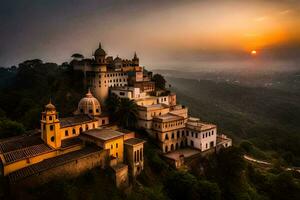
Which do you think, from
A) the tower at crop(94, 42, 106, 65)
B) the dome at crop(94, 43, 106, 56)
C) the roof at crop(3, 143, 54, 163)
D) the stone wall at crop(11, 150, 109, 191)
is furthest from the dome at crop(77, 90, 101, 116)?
the dome at crop(94, 43, 106, 56)

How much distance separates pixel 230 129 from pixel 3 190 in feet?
378

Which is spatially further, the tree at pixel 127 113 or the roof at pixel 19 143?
the tree at pixel 127 113

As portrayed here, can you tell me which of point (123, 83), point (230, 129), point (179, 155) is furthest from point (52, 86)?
point (230, 129)

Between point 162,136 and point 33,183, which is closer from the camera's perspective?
point 33,183

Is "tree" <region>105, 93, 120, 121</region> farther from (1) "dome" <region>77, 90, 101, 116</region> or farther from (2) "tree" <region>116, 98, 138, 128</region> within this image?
(1) "dome" <region>77, 90, 101, 116</region>

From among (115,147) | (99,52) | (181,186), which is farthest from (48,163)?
(99,52)

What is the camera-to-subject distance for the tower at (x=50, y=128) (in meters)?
32.8

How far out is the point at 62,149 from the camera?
108 ft

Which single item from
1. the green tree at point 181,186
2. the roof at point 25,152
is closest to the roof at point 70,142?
the roof at point 25,152

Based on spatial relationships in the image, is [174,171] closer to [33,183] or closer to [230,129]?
[33,183]

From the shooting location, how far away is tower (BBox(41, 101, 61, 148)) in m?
32.8

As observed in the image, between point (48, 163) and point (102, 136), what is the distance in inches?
314

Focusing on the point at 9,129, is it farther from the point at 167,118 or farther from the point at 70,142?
the point at 167,118

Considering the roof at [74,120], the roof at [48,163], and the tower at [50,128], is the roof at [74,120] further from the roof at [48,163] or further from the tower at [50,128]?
the roof at [48,163]
